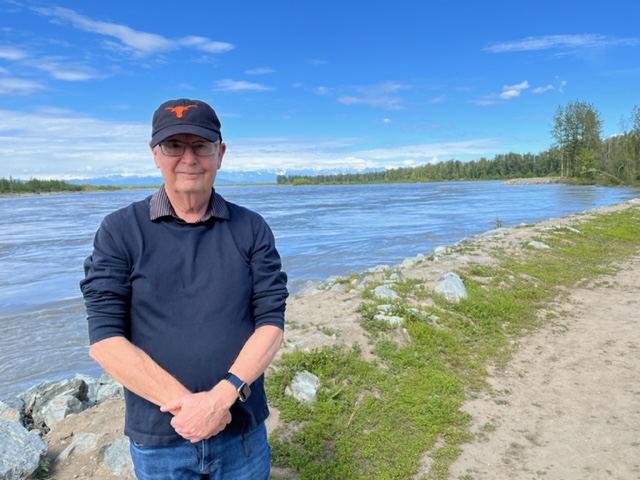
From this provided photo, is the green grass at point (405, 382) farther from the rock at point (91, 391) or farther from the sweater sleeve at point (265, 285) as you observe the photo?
the rock at point (91, 391)

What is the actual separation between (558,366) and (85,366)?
25.3 feet

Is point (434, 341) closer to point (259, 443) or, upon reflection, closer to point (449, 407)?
point (449, 407)

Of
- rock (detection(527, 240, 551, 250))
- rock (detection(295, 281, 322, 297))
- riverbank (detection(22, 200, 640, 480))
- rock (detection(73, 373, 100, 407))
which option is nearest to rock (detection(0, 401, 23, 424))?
rock (detection(73, 373, 100, 407))

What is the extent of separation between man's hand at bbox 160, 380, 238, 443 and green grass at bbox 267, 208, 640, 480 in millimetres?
2296

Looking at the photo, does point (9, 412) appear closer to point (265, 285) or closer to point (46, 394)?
point (46, 394)

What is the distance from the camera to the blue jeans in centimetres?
207

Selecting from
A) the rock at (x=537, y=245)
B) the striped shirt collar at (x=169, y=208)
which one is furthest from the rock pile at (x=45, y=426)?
the rock at (x=537, y=245)

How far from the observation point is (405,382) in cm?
528

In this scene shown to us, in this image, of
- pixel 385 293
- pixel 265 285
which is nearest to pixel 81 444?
pixel 265 285

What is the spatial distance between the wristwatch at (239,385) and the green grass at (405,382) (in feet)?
7.46

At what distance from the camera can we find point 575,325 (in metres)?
7.49

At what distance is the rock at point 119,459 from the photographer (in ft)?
12.2

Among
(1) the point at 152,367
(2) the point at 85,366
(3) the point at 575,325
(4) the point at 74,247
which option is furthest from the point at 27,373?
(4) the point at 74,247

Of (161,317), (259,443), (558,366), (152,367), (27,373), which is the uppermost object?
(161,317)
